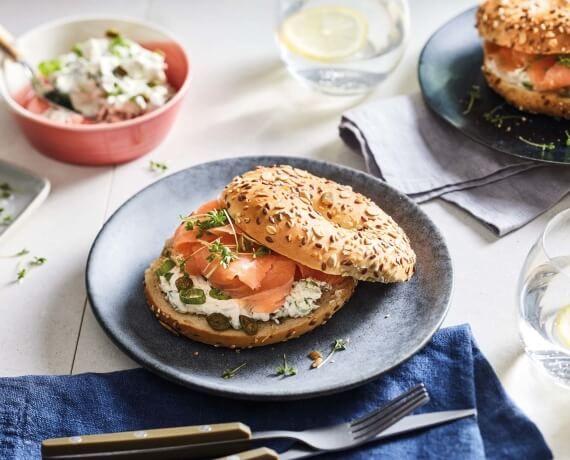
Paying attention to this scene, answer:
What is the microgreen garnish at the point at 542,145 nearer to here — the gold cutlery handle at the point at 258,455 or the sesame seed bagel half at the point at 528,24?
the sesame seed bagel half at the point at 528,24

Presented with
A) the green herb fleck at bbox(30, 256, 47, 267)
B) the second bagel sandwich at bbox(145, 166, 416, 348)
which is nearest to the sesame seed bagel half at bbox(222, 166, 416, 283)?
the second bagel sandwich at bbox(145, 166, 416, 348)

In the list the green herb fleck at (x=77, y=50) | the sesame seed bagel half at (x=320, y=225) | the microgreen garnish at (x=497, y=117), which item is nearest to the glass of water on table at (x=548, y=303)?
the sesame seed bagel half at (x=320, y=225)

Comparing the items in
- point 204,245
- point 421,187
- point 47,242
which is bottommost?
point 47,242

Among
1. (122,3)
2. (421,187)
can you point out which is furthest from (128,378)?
(122,3)

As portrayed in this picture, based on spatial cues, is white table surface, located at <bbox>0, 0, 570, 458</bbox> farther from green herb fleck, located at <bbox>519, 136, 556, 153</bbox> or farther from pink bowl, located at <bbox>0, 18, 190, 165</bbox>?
green herb fleck, located at <bbox>519, 136, 556, 153</bbox>

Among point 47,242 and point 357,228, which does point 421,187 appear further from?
point 47,242

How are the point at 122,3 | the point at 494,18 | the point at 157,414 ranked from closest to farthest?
1. the point at 157,414
2. the point at 494,18
3. the point at 122,3

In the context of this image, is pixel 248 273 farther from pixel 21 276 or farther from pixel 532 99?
pixel 532 99

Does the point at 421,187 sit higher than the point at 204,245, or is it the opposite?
the point at 204,245
